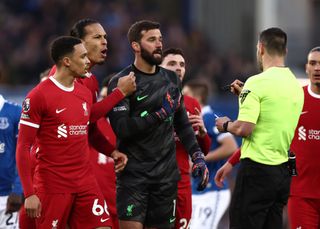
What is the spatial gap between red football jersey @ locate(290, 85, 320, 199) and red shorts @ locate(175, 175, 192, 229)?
3.29 ft

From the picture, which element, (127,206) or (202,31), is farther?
(202,31)

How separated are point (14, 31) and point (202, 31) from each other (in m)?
4.32

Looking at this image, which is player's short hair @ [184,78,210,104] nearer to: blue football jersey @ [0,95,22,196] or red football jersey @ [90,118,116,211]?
red football jersey @ [90,118,116,211]

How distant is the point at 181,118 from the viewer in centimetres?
1033

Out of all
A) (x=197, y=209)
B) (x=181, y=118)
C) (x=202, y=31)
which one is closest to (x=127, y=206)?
(x=181, y=118)

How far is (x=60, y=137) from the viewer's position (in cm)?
971

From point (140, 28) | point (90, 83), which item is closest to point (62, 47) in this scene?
point (90, 83)

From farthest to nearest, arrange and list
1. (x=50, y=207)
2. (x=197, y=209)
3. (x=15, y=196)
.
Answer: (x=197, y=209)
(x=15, y=196)
(x=50, y=207)

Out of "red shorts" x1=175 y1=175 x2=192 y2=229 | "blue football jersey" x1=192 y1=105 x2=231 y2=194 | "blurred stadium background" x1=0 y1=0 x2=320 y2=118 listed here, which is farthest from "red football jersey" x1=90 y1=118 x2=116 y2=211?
"blurred stadium background" x1=0 y1=0 x2=320 y2=118

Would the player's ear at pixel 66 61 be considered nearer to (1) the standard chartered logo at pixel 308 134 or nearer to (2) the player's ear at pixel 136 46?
(2) the player's ear at pixel 136 46

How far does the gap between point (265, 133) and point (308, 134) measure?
1216mm

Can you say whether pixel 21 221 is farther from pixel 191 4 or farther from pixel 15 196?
pixel 191 4

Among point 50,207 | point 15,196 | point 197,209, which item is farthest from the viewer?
point 197,209

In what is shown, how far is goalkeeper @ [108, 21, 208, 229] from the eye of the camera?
32.5 feet
